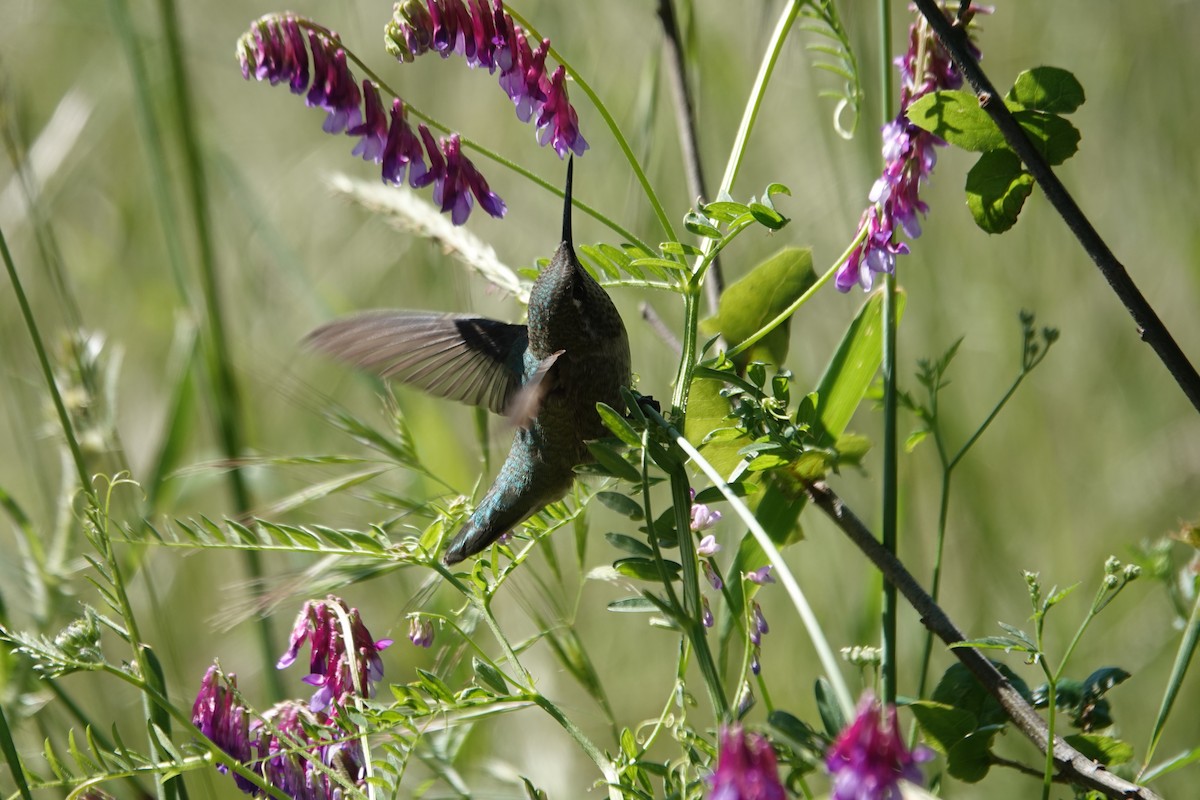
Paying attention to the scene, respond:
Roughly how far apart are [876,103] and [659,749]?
4.87ft

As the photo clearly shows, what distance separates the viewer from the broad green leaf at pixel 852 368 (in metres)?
1.04

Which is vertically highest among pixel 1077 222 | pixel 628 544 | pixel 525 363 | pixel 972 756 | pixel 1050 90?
pixel 1050 90

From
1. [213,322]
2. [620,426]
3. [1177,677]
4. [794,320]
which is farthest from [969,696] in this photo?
[794,320]

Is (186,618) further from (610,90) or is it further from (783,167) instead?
(783,167)

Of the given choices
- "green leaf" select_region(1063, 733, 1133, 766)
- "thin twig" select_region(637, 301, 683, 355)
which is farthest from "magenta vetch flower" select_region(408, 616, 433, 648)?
"green leaf" select_region(1063, 733, 1133, 766)

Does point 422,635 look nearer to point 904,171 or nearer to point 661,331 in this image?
point 661,331

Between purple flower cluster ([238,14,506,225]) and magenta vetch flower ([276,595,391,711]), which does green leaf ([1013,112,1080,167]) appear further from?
magenta vetch flower ([276,595,391,711])

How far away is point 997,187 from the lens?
93 cm

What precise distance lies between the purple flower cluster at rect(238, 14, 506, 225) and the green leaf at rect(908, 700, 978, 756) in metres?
0.58

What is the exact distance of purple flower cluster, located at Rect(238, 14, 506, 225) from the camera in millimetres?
1003

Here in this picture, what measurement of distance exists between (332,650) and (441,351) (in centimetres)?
46

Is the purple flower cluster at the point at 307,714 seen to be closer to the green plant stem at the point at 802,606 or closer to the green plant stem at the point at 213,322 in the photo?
the green plant stem at the point at 802,606

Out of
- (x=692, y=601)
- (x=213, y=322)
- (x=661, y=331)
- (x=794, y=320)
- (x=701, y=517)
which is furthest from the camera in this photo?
(x=794, y=320)

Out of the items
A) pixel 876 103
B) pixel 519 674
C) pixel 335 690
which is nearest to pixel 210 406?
pixel 335 690
